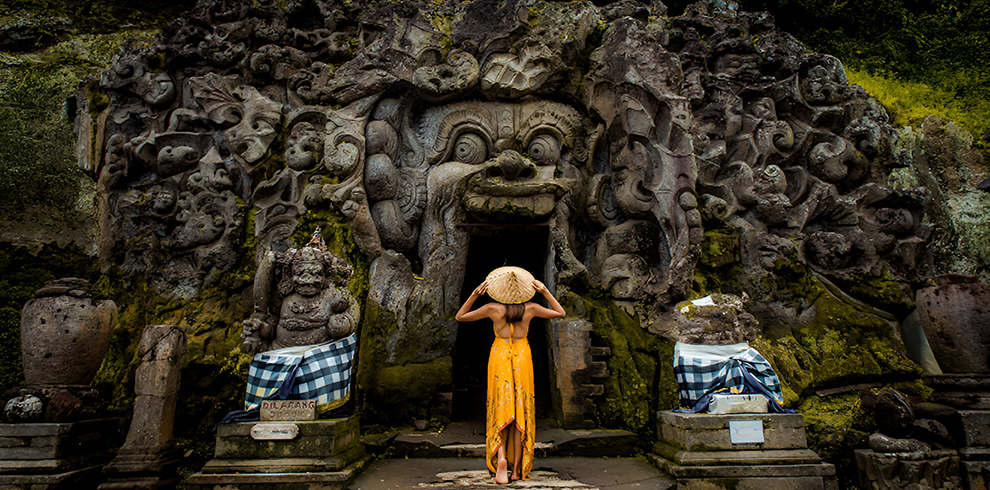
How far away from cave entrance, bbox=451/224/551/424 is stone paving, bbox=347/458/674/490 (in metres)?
1.58

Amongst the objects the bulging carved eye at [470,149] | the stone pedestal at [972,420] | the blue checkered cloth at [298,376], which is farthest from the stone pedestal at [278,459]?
the stone pedestal at [972,420]

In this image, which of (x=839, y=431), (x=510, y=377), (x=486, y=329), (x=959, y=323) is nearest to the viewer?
(x=510, y=377)

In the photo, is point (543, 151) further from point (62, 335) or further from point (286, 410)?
point (62, 335)

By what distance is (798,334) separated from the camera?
6.64 metres

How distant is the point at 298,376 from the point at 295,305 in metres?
0.64

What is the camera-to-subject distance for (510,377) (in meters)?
4.43

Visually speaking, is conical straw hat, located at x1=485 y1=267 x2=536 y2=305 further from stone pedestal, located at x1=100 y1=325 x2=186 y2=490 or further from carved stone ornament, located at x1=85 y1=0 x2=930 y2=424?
stone pedestal, located at x1=100 y1=325 x2=186 y2=490

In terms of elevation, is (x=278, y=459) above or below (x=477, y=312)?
below

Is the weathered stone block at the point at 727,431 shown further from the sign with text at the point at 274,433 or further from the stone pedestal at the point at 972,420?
the sign with text at the point at 274,433

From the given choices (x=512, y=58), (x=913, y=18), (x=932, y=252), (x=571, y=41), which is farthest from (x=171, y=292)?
(x=913, y=18)

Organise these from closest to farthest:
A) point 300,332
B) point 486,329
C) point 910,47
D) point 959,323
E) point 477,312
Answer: point 477,312, point 300,332, point 959,323, point 486,329, point 910,47

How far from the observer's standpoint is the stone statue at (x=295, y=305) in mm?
4750

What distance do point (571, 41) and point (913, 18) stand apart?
709 centimetres

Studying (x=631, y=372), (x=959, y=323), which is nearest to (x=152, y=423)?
(x=631, y=372)
